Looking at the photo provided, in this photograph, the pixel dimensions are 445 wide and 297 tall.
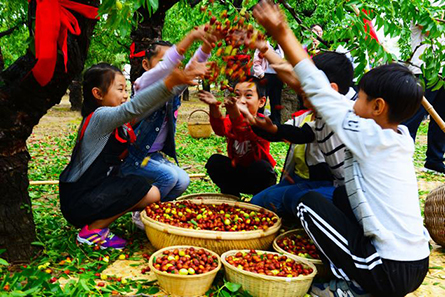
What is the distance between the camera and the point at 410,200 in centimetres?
203

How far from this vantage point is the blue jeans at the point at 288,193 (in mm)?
2873

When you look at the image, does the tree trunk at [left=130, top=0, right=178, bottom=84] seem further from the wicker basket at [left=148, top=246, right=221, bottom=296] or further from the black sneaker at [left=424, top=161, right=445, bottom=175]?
the black sneaker at [left=424, top=161, right=445, bottom=175]

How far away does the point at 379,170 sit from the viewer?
78.6 inches

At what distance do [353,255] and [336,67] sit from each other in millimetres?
1326

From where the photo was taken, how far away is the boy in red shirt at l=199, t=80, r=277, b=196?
314cm

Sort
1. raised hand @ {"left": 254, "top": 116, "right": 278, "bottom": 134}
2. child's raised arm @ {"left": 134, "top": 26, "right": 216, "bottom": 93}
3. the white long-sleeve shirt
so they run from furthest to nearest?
raised hand @ {"left": 254, "top": 116, "right": 278, "bottom": 134} → child's raised arm @ {"left": 134, "top": 26, "right": 216, "bottom": 93} → the white long-sleeve shirt

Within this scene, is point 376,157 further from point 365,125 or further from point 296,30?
point 296,30

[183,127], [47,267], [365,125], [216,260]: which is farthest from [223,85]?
[183,127]

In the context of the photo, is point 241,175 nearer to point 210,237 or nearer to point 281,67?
point 210,237

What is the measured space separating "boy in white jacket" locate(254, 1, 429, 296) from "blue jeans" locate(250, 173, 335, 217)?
2.44 ft

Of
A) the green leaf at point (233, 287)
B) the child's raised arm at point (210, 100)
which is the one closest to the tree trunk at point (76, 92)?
the child's raised arm at point (210, 100)

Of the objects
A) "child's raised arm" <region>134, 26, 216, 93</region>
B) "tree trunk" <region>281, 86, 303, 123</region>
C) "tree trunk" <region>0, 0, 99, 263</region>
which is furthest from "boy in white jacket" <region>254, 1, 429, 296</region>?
"tree trunk" <region>281, 86, 303, 123</region>

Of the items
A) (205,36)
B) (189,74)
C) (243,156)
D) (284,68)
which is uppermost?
(205,36)

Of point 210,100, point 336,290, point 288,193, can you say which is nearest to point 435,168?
point 288,193
